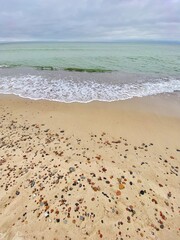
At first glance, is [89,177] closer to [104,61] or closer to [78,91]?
[78,91]

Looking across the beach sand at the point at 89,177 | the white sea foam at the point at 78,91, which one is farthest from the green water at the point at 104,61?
the beach sand at the point at 89,177

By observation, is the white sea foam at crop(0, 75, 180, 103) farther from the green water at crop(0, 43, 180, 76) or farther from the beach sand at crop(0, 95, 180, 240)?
the green water at crop(0, 43, 180, 76)

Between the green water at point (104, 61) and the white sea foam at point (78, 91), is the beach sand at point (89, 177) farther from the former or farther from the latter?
the green water at point (104, 61)

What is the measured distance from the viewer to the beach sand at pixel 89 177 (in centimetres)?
339

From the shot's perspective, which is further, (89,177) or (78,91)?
(78,91)

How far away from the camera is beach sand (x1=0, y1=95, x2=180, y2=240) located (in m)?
3.39

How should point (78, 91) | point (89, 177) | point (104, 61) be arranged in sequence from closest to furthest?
1. point (89, 177)
2. point (78, 91)
3. point (104, 61)

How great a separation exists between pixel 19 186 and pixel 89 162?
196 cm

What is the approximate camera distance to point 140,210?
3.71 m

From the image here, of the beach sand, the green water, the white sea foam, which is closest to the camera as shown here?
the beach sand

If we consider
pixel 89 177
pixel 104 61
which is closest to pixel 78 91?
pixel 89 177

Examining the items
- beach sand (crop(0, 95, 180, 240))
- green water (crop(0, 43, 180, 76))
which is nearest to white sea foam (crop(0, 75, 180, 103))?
beach sand (crop(0, 95, 180, 240))

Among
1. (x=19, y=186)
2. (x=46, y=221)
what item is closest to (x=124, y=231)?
(x=46, y=221)

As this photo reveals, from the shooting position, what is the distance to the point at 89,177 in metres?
4.45
